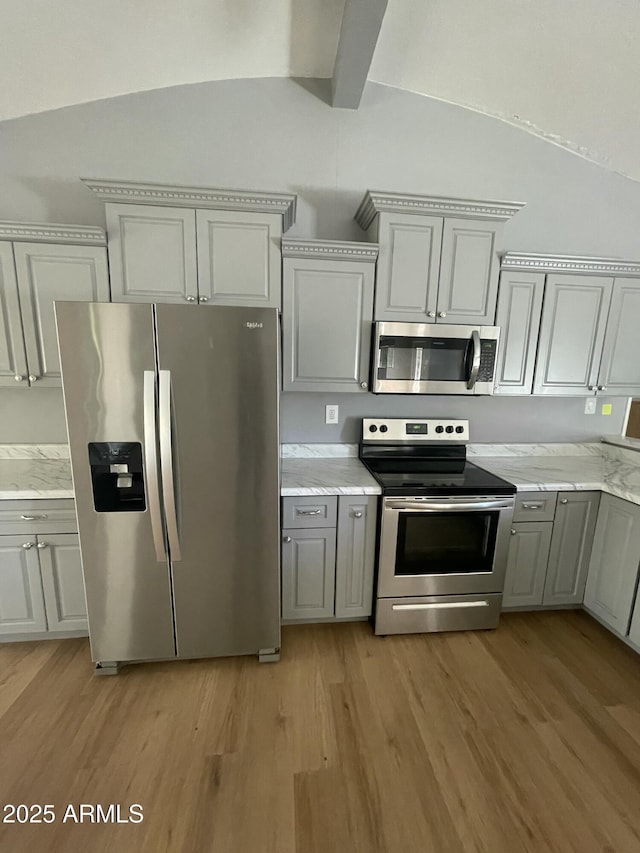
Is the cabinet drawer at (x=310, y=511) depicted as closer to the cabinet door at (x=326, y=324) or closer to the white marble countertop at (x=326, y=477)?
the white marble countertop at (x=326, y=477)

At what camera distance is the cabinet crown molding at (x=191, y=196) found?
5.92 feet

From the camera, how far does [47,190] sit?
215cm

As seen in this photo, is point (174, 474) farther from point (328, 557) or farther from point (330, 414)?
point (330, 414)

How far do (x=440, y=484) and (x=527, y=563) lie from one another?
33.2 inches

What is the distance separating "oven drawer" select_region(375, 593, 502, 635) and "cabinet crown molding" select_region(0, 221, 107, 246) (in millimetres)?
2477

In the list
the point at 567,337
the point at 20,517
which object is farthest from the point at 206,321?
the point at 567,337

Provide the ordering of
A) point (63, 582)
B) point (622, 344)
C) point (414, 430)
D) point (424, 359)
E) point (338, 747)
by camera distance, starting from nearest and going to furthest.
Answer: point (338, 747)
point (63, 582)
point (424, 359)
point (622, 344)
point (414, 430)

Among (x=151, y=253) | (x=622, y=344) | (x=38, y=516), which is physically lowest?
(x=38, y=516)

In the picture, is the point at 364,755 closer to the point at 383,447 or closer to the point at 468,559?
the point at 468,559

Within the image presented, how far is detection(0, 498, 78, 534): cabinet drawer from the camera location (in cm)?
185

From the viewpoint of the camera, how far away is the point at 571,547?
2.27 metres

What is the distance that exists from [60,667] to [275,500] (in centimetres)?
145

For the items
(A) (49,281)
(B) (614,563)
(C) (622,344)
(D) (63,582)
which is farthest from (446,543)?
(A) (49,281)

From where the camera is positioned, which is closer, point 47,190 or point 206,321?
point 206,321
